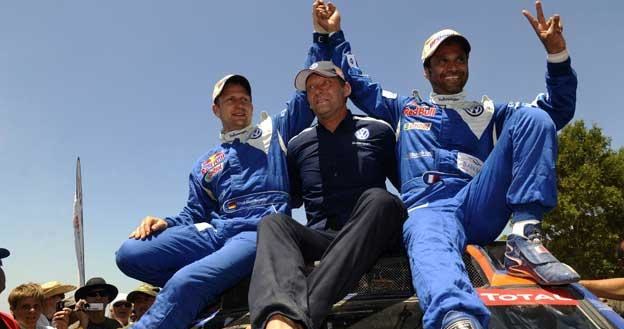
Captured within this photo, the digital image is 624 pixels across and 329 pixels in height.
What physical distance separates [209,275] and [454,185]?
1532 mm

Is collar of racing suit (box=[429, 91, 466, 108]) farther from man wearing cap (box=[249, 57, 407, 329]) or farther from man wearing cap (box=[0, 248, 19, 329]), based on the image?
man wearing cap (box=[0, 248, 19, 329])

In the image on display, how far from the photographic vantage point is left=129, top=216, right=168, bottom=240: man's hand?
3.30 m

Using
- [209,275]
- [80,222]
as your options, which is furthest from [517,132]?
[80,222]

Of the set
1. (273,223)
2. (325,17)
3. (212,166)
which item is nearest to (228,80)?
(212,166)

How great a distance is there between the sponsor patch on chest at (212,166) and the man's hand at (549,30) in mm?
2261

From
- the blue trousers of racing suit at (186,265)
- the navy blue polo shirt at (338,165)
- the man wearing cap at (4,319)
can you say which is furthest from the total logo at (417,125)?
the man wearing cap at (4,319)

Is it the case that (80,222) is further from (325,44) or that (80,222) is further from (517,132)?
(517,132)

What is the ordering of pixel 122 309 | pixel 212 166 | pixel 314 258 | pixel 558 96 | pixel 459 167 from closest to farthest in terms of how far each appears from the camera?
pixel 314 258 < pixel 459 167 < pixel 558 96 < pixel 212 166 < pixel 122 309

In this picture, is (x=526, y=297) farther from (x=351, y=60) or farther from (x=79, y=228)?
(x=79, y=228)

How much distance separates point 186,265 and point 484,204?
1.73 meters

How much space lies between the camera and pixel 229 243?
305 cm

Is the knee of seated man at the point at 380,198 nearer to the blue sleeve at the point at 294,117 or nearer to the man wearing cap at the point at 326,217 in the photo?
the man wearing cap at the point at 326,217

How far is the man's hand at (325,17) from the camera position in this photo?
419 cm

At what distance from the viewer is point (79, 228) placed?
12539 mm
